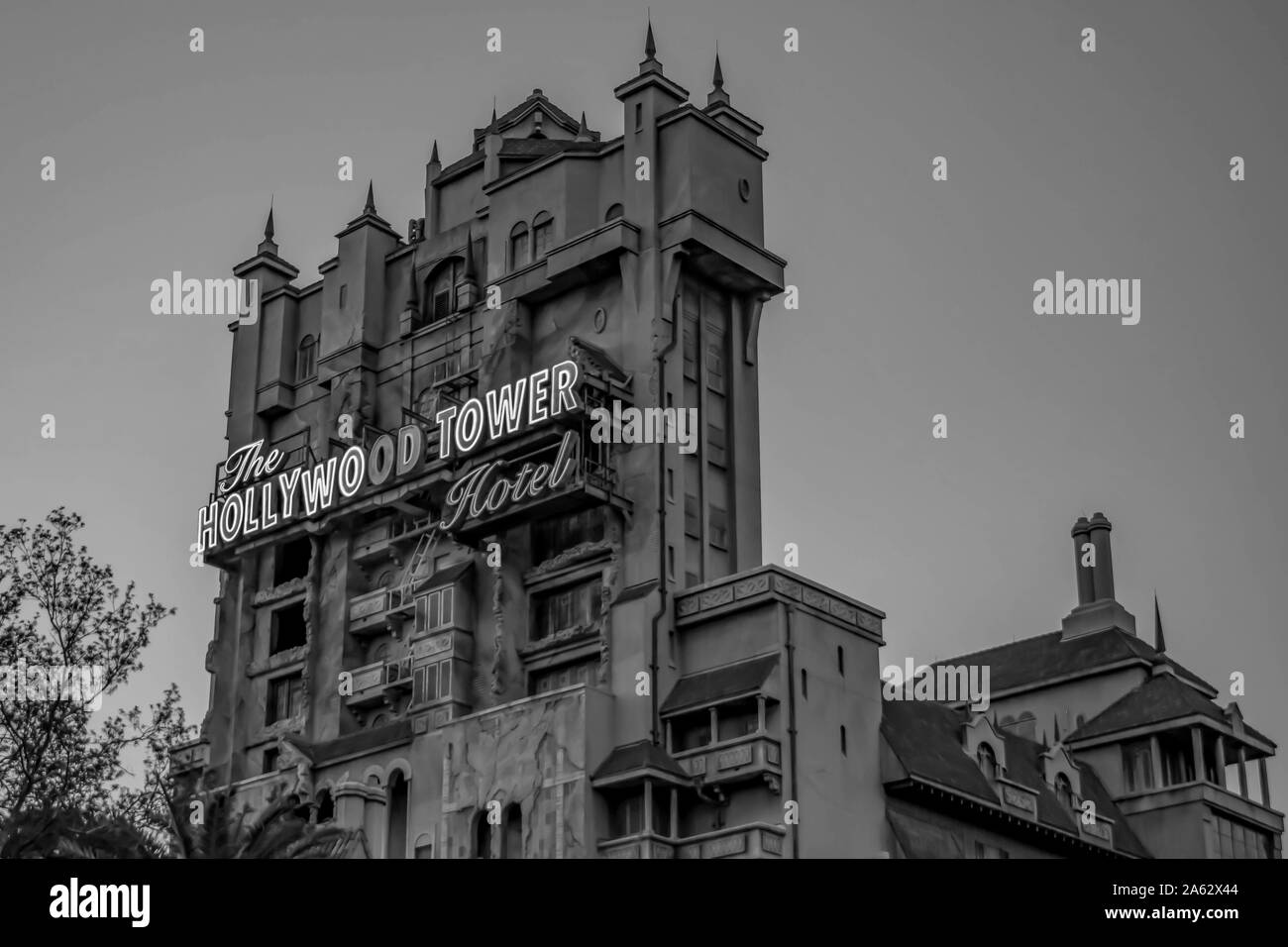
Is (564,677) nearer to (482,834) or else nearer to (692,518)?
(482,834)

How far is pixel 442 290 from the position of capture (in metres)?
89.1

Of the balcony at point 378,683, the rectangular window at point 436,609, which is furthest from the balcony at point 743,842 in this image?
the balcony at point 378,683

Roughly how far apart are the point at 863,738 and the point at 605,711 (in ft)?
30.0

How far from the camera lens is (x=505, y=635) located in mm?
77750

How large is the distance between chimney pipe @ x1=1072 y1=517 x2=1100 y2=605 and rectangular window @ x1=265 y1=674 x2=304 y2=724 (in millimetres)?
36459

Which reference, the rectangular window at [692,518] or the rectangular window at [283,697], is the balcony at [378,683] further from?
the rectangular window at [692,518]

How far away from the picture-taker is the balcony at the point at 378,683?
80812 mm

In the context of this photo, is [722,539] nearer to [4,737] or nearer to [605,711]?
[605,711]

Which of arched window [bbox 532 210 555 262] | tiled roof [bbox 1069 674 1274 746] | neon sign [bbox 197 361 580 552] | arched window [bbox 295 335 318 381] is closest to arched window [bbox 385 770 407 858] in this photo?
neon sign [bbox 197 361 580 552]

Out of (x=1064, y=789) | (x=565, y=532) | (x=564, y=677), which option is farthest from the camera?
(x=1064, y=789)

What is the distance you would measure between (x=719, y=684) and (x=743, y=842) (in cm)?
618

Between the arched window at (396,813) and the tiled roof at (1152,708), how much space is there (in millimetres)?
29938

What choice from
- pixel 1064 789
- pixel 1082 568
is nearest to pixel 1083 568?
pixel 1082 568
